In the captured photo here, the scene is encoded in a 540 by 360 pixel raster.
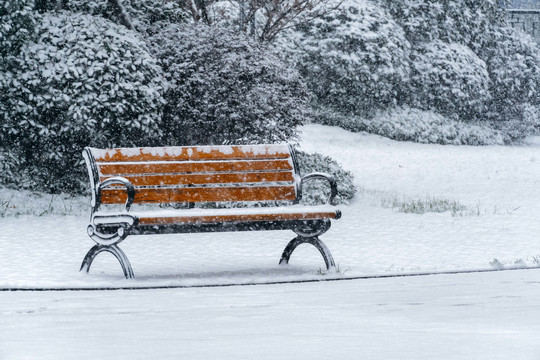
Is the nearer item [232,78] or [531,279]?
[531,279]

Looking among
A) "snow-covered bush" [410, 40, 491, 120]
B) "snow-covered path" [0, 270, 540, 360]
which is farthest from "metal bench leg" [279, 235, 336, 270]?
"snow-covered bush" [410, 40, 491, 120]

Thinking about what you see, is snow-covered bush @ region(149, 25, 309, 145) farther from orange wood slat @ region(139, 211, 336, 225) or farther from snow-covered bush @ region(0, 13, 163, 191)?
orange wood slat @ region(139, 211, 336, 225)

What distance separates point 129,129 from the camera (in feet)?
38.8

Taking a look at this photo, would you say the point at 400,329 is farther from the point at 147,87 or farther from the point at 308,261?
the point at 147,87

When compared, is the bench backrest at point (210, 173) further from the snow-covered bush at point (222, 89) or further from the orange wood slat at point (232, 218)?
the snow-covered bush at point (222, 89)

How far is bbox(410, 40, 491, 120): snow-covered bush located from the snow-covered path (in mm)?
18496

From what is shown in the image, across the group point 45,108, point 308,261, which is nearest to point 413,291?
point 308,261

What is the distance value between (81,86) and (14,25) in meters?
1.12

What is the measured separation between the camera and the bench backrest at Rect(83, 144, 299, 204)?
26.2 feet

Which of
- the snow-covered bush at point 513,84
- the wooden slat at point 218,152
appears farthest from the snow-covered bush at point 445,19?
the wooden slat at point 218,152

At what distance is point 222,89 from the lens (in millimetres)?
12641

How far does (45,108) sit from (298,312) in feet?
22.8

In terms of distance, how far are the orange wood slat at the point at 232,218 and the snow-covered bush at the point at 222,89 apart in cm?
535

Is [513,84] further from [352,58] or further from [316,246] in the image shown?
[316,246]
